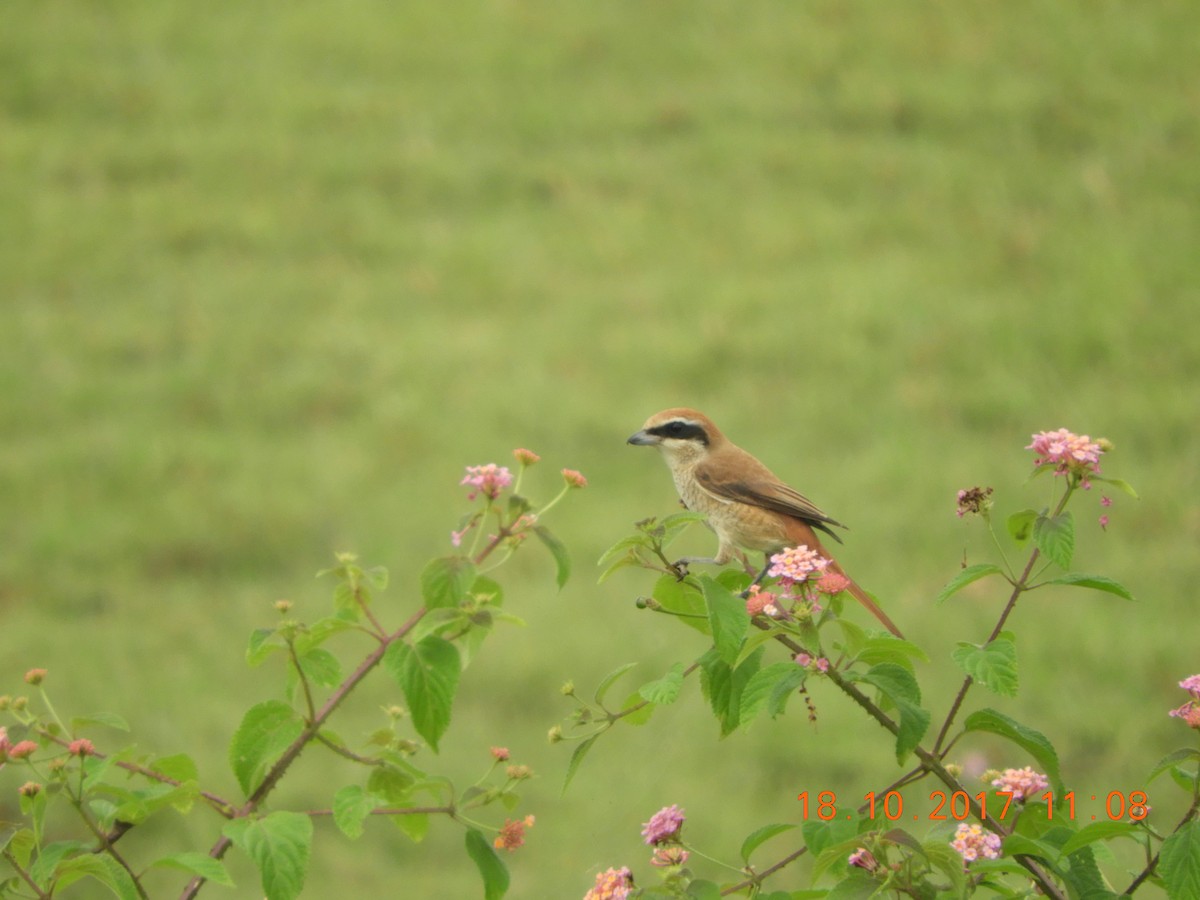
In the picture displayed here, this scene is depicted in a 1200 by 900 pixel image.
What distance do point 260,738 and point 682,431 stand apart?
2.03 meters

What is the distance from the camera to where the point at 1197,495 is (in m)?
7.88

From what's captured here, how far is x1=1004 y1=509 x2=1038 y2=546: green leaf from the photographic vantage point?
7.64 feet

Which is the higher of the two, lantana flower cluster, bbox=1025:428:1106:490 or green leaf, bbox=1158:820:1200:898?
lantana flower cluster, bbox=1025:428:1106:490

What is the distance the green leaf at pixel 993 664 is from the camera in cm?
218

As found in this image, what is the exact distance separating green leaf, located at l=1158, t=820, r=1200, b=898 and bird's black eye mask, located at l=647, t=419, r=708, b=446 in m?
2.24

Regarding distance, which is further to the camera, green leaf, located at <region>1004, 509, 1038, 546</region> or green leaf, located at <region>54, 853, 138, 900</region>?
green leaf, located at <region>1004, 509, 1038, 546</region>

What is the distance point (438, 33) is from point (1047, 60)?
489 centimetres

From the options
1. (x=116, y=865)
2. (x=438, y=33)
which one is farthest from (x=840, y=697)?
(x=438, y=33)

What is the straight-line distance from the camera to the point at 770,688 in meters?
2.20

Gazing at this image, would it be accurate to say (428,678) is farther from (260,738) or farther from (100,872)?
(100,872)

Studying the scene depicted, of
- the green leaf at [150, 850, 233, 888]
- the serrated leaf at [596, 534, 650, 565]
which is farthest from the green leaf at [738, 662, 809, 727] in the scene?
the green leaf at [150, 850, 233, 888]

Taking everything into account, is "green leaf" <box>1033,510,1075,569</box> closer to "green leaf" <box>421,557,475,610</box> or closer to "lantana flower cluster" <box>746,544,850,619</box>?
"lantana flower cluster" <box>746,544,850,619</box>

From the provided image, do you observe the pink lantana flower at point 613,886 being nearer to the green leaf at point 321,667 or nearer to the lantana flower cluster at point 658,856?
the lantana flower cluster at point 658,856

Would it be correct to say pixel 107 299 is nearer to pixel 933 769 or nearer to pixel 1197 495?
pixel 1197 495
